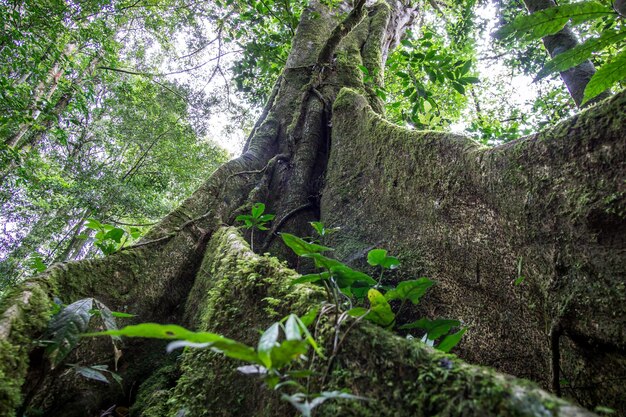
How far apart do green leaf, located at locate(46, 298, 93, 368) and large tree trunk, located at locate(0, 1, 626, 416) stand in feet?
0.30

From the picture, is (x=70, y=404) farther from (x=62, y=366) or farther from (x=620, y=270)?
(x=620, y=270)

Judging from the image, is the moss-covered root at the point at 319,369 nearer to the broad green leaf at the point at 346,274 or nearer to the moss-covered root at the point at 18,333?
the broad green leaf at the point at 346,274

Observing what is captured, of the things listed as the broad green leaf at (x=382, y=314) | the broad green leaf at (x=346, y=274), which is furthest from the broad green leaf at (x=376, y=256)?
the broad green leaf at (x=382, y=314)

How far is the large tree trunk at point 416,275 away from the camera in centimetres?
99

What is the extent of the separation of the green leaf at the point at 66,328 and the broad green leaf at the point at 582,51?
1.99 meters

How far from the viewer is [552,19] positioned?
1.10m

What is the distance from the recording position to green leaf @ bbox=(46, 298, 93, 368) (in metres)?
1.35

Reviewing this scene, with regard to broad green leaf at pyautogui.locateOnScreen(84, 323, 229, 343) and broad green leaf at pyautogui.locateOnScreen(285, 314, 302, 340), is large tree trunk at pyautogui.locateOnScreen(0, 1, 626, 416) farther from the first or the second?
broad green leaf at pyautogui.locateOnScreen(84, 323, 229, 343)

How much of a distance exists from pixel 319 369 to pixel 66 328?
1082 mm

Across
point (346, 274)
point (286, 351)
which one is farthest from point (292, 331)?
point (346, 274)

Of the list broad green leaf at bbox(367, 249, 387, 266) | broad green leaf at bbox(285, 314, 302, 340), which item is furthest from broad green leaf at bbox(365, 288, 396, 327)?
broad green leaf at bbox(285, 314, 302, 340)

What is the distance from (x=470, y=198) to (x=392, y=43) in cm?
638

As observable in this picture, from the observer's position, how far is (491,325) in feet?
5.39

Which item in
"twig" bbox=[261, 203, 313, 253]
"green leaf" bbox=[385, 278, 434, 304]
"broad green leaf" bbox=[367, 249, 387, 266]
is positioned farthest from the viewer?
"twig" bbox=[261, 203, 313, 253]
